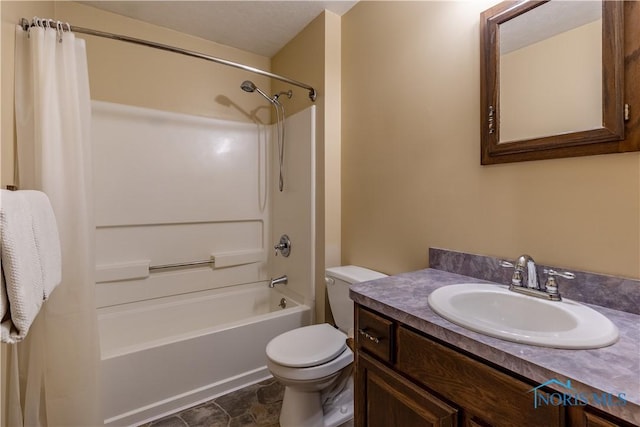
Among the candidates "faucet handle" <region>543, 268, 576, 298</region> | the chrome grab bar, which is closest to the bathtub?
the chrome grab bar

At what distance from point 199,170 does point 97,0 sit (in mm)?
1217

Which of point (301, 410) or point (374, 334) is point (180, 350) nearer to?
point (301, 410)

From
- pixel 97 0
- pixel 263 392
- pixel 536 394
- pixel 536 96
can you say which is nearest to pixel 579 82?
pixel 536 96

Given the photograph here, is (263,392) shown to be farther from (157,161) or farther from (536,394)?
(157,161)

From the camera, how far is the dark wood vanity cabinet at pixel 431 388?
2.01 feet

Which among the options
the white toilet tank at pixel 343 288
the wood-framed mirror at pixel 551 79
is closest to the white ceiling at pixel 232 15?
the wood-framed mirror at pixel 551 79

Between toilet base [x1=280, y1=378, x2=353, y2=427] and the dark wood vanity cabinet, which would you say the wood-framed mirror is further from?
toilet base [x1=280, y1=378, x2=353, y2=427]

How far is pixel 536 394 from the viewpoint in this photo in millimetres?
594

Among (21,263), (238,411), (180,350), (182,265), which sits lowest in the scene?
(238,411)

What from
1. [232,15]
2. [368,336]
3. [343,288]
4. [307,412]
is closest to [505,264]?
[368,336]

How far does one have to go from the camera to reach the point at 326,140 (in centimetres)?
193

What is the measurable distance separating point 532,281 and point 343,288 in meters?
0.95

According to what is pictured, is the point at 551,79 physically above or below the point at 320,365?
above

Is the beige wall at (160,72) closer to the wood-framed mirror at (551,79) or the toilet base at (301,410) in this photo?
the wood-framed mirror at (551,79)
